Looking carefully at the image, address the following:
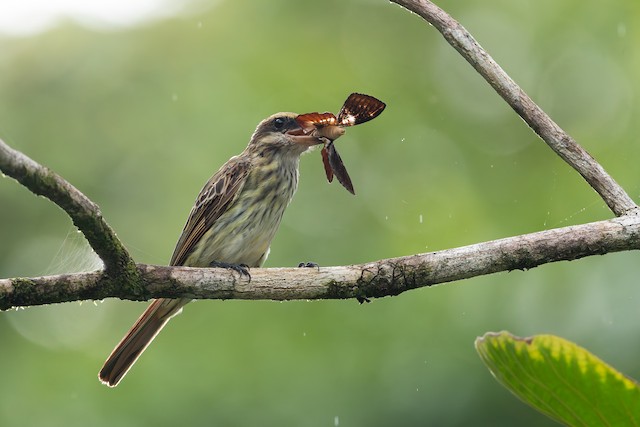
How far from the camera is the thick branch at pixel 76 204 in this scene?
2.23 meters

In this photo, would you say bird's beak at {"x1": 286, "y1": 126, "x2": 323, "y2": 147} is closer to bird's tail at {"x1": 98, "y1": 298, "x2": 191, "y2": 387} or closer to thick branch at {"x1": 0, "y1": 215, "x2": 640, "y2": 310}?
bird's tail at {"x1": 98, "y1": 298, "x2": 191, "y2": 387}

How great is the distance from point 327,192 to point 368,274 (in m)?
5.06

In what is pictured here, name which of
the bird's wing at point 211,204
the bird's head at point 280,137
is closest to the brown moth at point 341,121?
the bird's head at point 280,137

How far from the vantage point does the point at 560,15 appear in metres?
8.75

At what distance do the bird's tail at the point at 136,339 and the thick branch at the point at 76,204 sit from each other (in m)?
1.30

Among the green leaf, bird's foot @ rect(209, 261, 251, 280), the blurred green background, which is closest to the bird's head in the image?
bird's foot @ rect(209, 261, 251, 280)

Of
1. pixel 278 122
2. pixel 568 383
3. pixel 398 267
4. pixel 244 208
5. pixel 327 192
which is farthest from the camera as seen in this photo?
pixel 327 192

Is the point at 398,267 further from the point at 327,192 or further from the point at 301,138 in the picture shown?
the point at 327,192

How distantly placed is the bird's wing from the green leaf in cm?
290

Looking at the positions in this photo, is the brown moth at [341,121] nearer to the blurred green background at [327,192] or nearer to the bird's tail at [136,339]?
the bird's tail at [136,339]

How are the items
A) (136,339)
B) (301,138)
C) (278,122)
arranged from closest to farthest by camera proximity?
(136,339), (301,138), (278,122)

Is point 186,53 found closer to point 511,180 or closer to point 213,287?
point 511,180

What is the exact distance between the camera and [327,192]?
26.6 ft

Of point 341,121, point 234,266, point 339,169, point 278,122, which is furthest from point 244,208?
point 339,169
